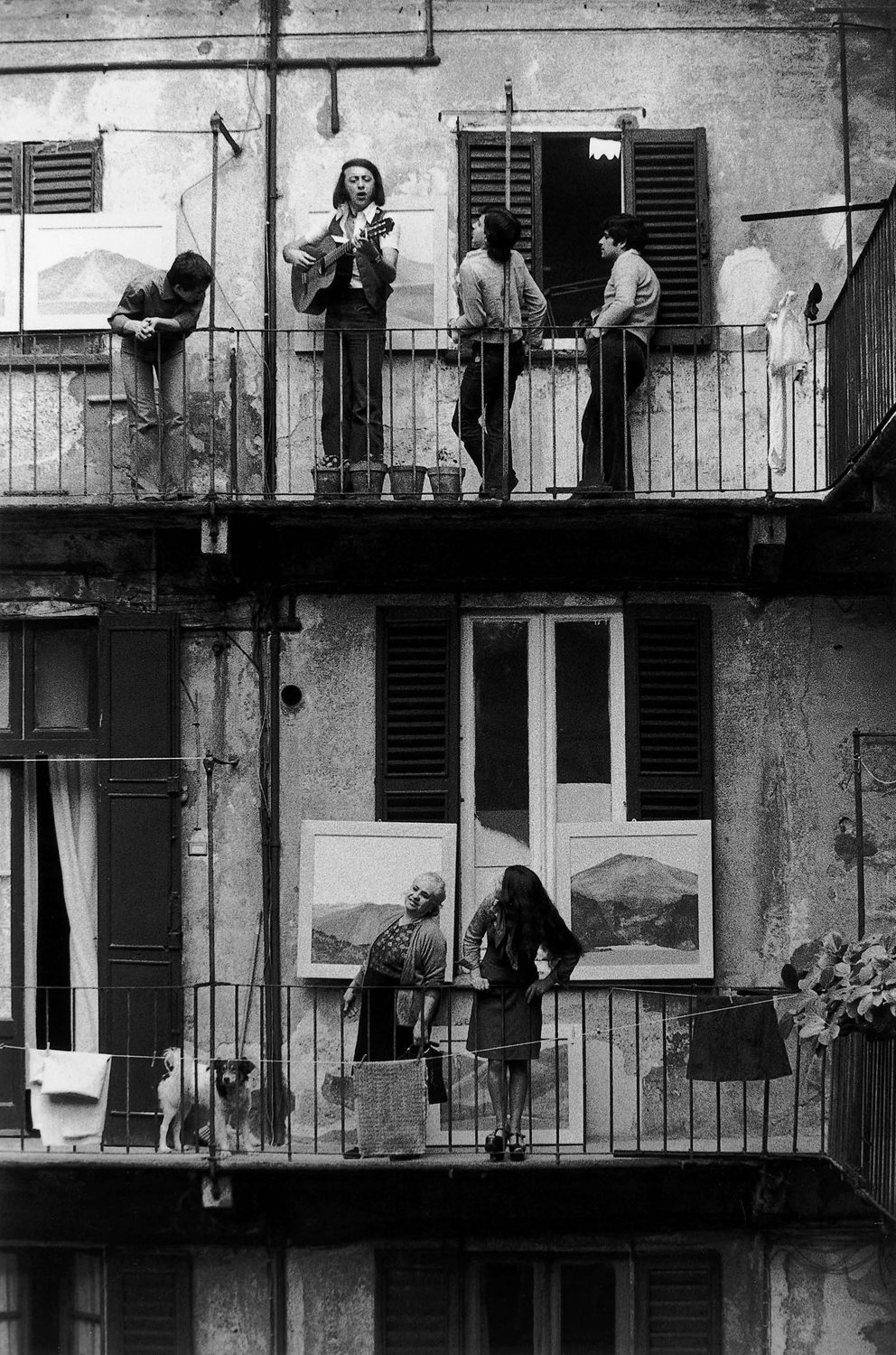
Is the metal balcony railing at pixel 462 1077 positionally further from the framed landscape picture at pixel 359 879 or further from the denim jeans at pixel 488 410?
the denim jeans at pixel 488 410

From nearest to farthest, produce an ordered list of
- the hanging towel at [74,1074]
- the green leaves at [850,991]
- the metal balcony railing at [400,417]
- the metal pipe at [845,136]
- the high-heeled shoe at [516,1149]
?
the green leaves at [850,991], the high-heeled shoe at [516,1149], the hanging towel at [74,1074], the metal balcony railing at [400,417], the metal pipe at [845,136]

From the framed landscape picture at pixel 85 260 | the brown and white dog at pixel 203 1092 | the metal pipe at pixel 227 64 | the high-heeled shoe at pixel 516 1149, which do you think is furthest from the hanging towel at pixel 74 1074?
the metal pipe at pixel 227 64

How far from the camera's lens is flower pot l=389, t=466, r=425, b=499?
12.6 m

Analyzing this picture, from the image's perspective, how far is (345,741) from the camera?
1279 cm

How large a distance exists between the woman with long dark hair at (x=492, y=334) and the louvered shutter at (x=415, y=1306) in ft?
14.5

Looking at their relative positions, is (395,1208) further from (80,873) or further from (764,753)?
(764,753)

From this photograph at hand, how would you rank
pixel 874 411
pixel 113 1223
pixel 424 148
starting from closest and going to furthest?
pixel 874 411
pixel 113 1223
pixel 424 148

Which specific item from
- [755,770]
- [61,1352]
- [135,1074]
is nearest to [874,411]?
[755,770]

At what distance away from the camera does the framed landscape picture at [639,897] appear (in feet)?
41.0

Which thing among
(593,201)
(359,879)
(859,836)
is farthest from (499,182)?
(859,836)

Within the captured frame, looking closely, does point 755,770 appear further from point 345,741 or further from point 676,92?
point 676,92

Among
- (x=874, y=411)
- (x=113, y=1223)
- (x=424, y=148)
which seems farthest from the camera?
(x=424, y=148)

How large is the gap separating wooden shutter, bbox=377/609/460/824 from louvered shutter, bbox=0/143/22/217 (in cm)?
338

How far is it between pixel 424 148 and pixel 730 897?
4.85m
